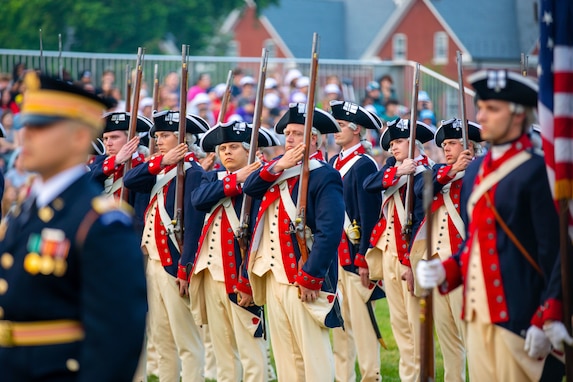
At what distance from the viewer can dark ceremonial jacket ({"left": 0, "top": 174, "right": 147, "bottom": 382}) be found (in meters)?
4.02

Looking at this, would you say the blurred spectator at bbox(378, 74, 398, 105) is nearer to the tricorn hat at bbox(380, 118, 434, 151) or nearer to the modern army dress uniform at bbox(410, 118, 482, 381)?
the tricorn hat at bbox(380, 118, 434, 151)

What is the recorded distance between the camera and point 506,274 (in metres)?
5.70

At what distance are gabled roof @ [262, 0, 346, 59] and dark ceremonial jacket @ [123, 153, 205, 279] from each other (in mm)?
49516

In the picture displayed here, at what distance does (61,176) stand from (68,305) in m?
0.49

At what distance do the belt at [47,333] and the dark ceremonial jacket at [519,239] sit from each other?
2.37 m

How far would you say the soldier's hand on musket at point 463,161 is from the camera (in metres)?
8.70

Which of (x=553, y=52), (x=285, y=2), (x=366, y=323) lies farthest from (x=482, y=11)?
(x=553, y=52)

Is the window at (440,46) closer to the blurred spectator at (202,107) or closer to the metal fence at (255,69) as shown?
the metal fence at (255,69)

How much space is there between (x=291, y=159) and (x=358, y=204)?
81.1 inches

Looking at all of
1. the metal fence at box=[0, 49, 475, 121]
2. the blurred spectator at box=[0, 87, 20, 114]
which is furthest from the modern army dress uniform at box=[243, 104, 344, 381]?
the metal fence at box=[0, 49, 475, 121]

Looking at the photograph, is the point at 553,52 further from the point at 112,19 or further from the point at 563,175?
the point at 112,19

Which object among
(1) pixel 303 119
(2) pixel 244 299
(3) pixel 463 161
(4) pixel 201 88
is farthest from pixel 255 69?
(2) pixel 244 299

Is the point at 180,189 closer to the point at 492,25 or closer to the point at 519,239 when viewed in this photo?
the point at 519,239

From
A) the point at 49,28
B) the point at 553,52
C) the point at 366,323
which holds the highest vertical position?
the point at 49,28
